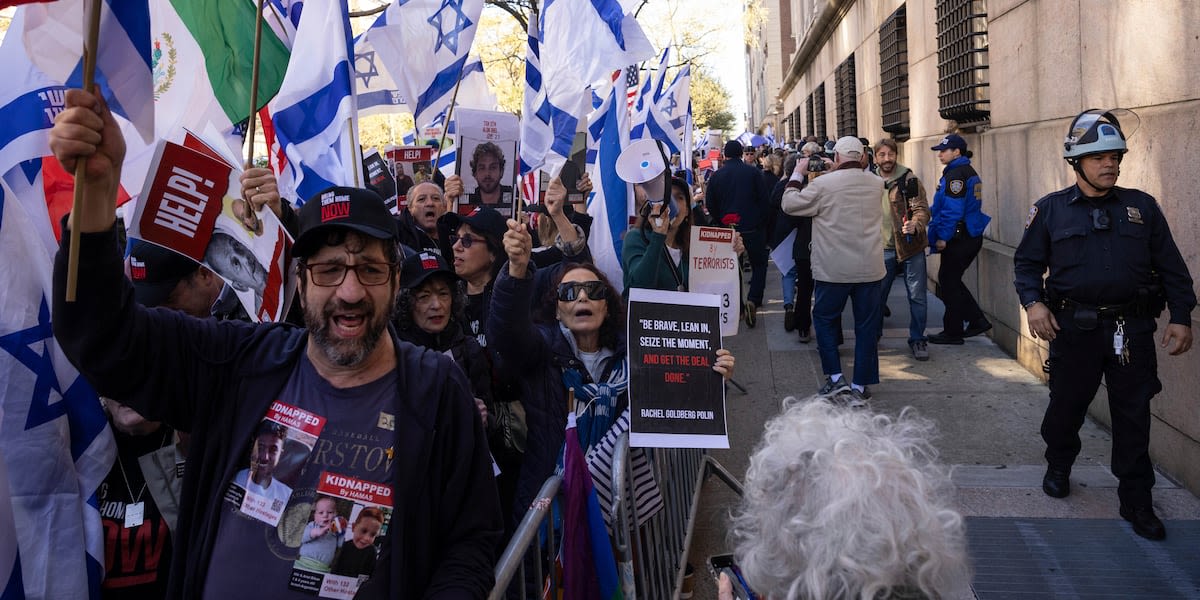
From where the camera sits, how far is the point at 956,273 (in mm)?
8797

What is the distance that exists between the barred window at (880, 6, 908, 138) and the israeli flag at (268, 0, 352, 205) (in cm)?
1119

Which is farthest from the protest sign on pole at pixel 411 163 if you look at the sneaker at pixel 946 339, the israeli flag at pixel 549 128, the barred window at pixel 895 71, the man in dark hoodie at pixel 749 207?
the barred window at pixel 895 71

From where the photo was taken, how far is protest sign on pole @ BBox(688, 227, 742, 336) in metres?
5.62

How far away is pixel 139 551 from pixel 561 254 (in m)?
3.30

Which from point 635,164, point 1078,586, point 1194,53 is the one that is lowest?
point 1078,586

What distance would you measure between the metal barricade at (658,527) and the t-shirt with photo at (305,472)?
1351 mm

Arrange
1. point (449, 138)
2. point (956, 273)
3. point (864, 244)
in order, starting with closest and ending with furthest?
point (864, 244) < point (956, 273) < point (449, 138)

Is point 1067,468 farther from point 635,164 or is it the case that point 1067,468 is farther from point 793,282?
point 793,282

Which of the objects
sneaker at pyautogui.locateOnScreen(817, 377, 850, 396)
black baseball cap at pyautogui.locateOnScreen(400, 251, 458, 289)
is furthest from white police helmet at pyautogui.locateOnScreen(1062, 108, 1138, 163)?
black baseball cap at pyautogui.locateOnScreen(400, 251, 458, 289)

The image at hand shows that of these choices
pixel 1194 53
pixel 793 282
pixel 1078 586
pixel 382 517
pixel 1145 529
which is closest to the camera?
pixel 382 517

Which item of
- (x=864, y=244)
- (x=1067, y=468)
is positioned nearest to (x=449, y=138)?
(x=864, y=244)

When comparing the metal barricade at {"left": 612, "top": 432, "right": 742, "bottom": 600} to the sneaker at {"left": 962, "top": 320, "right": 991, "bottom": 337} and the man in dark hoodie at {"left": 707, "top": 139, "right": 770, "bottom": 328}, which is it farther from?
the man in dark hoodie at {"left": 707, "top": 139, "right": 770, "bottom": 328}

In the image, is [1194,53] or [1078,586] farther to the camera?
[1194,53]

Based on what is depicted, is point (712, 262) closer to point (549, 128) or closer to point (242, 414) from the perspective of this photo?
point (549, 128)
